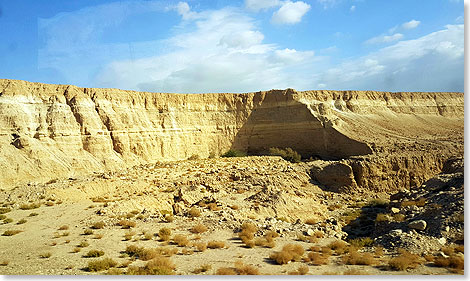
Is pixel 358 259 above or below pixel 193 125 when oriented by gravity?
below

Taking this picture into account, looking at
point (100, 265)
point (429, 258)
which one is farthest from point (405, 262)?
point (100, 265)

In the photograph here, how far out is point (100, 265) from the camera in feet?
22.4

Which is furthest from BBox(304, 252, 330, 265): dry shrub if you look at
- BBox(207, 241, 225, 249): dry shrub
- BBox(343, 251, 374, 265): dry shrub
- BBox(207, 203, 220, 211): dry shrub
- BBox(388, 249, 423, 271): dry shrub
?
BBox(207, 203, 220, 211): dry shrub

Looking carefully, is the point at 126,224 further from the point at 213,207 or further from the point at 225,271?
the point at 225,271

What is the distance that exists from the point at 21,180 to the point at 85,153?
18.7 ft

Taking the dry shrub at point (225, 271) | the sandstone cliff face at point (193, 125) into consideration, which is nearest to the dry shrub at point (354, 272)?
the dry shrub at point (225, 271)

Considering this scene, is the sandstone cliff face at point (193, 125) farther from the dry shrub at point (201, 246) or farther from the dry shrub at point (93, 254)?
the dry shrub at point (93, 254)

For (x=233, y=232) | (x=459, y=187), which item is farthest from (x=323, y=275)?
(x=459, y=187)

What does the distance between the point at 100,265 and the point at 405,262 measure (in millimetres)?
6334

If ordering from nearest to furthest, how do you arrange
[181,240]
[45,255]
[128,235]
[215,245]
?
[45,255]
[215,245]
[181,240]
[128,235]

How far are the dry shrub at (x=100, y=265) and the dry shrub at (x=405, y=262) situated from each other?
5.90 m

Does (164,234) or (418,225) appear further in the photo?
(164,234)

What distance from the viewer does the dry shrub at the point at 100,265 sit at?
268 inches

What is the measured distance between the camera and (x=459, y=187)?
10438 mm
